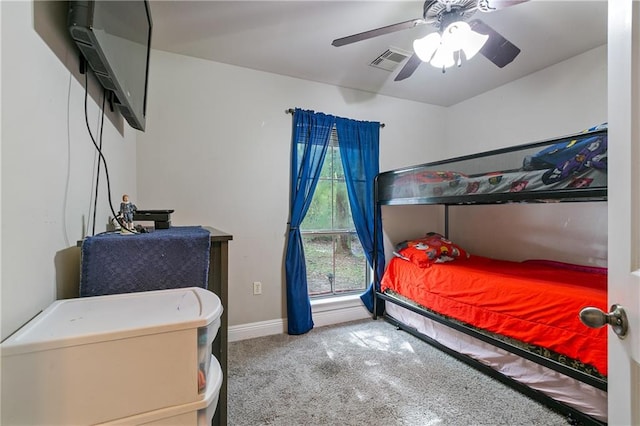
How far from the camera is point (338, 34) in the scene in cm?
207

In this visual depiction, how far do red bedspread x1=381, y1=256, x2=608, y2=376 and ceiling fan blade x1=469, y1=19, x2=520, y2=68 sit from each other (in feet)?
4.69

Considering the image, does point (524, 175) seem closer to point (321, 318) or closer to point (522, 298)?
point (522, 298)

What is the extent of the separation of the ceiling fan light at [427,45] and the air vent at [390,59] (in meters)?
0.57

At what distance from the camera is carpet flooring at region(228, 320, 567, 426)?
1525mm

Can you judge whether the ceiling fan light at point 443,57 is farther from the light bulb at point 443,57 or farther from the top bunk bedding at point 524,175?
the top bunk bedding at point 524,175

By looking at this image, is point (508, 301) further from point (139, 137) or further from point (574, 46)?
point (139, 137)

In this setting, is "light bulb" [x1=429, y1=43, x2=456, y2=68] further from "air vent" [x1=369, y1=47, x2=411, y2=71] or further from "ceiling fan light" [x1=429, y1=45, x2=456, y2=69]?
"air vent" [x1=369, y1=47, x2=411, y2=71]

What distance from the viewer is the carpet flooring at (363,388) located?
1525mm

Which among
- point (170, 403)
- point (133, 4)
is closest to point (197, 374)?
point (170, 403)

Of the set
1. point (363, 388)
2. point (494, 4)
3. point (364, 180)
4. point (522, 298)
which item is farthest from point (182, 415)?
point (364, 180)

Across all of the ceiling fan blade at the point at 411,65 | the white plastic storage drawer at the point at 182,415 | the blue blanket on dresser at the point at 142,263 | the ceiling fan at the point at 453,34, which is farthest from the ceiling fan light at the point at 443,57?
the white plastic storage drawer at the point at 182,415

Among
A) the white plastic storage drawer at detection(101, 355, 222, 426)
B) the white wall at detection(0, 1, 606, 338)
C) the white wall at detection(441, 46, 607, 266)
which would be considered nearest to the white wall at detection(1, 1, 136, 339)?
the white wall at detection(0, 1, 606, 338)

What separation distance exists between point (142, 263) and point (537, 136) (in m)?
3.33

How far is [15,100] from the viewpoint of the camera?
628 mm
